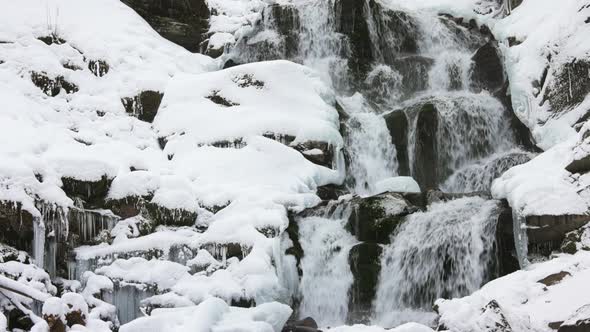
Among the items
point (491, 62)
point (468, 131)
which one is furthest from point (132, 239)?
point (491, 62)

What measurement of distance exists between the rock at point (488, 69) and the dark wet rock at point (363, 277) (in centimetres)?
619

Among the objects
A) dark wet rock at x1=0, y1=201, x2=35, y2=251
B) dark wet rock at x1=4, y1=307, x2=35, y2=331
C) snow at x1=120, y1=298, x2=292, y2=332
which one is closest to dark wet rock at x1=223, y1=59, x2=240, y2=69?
dark wet rock at x1=0, y1=201, x2=35, y2=251

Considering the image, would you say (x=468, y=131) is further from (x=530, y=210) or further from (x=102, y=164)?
(x=102, y=164)

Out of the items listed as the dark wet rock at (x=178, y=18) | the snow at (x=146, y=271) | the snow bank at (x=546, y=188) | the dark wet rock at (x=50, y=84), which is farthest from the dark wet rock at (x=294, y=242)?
the dark wet rock at (x=178, y=18)

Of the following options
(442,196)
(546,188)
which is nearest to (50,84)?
(442,196)

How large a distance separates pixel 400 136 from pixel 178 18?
690cm

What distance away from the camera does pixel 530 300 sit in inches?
255

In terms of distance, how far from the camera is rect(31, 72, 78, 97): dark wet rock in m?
12.4

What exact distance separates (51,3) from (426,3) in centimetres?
929

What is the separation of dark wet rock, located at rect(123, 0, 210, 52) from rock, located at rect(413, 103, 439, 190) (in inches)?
241

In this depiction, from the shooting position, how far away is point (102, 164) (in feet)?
34.7

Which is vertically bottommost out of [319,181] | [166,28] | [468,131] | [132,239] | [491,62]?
[132,239]

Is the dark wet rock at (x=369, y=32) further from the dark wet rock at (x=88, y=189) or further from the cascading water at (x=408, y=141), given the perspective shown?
the dark wet rock at (x=88, y=189)

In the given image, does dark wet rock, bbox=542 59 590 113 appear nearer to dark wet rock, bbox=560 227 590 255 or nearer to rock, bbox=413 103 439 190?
rock, bbox=413 103 439 190
